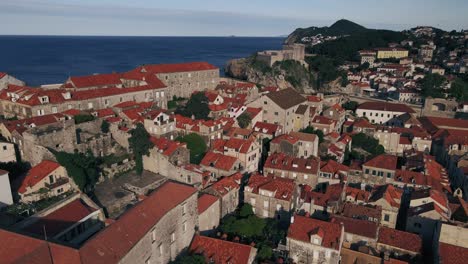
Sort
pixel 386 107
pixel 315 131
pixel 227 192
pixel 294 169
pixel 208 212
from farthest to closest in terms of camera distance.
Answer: pixel 386 107, pixel 315 131, pixel 294 169, pixel 227 192, pixel 208 212

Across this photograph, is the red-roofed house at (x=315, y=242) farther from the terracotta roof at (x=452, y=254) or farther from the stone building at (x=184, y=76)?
the stone building at (x=184, y=76)

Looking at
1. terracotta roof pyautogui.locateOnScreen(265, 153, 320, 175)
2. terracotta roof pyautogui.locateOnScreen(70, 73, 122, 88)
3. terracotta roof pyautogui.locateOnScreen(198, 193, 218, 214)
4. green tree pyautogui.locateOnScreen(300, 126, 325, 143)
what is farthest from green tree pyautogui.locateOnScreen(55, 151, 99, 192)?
green tree pyautogui.locateOnScreen(300, 126, 325, 143)

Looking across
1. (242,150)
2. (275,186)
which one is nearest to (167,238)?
(275,186)

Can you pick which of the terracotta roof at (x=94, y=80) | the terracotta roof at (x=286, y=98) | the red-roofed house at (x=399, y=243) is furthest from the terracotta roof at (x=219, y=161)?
the terracotta roof at (x=94, y=80)

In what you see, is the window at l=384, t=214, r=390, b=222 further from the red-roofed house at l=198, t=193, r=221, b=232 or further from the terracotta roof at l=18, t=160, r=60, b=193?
the terracotta roof at l=18, t=160, r=60, b=193

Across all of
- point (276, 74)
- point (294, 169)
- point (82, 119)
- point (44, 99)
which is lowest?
point (294, 169)

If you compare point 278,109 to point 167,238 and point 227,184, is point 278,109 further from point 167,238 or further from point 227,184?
point 167,238

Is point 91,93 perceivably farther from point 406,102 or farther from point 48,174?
point 406,102
